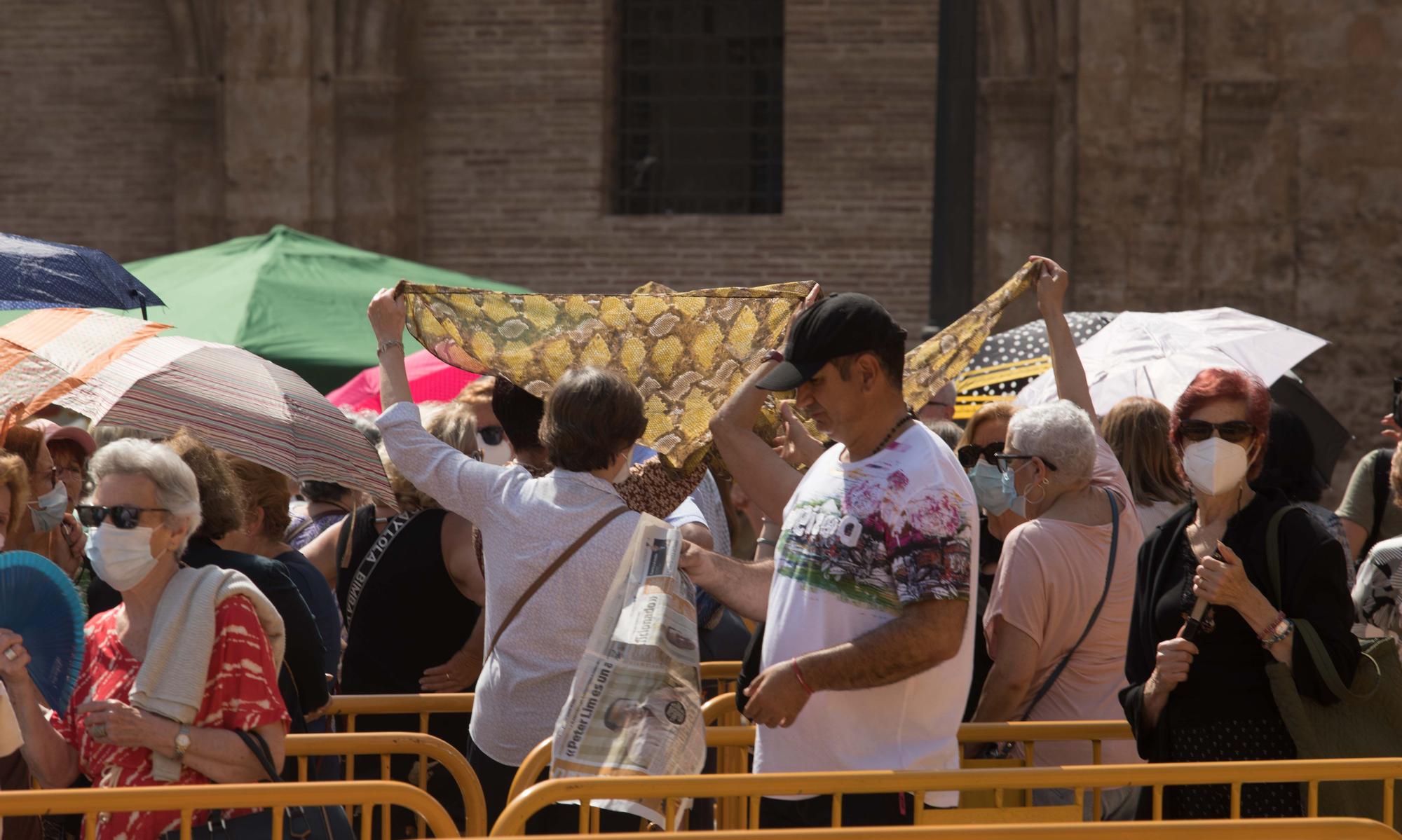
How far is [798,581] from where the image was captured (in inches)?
136

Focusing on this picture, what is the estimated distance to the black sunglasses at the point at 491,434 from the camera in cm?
634

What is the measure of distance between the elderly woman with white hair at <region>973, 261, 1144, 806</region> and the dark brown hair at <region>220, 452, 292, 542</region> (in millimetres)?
2027

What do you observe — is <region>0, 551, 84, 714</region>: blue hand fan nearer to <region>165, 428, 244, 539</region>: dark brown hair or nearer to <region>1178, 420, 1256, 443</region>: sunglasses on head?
<region>165, 428, 244, 539</region>: dark brown hair

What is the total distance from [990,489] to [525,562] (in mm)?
1536

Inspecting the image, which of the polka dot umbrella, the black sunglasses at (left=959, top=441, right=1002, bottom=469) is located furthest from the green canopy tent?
the black sunglasses at (left=959, top=441, right=1002, bottom=469)

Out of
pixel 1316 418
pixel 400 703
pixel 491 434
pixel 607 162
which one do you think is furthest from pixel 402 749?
pixel 607 162

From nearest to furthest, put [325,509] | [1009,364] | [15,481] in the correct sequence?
1. [15,481]
2. [325,509]
3. [1009,364]

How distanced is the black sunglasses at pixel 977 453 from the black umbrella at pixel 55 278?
3.17 metres

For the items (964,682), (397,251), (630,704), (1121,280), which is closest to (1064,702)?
(964,682)

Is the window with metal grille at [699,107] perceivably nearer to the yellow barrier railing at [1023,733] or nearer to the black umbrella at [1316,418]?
the black umbrella at [1316,418]

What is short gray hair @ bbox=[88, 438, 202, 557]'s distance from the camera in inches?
144

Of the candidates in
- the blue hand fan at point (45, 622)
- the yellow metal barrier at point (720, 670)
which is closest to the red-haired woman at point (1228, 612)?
the yellow metal barrier at point (720, 670)

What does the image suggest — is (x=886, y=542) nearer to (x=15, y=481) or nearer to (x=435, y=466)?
(x=435, y=466)

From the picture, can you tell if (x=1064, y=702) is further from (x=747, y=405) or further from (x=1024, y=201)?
(x=1024, y=201)
